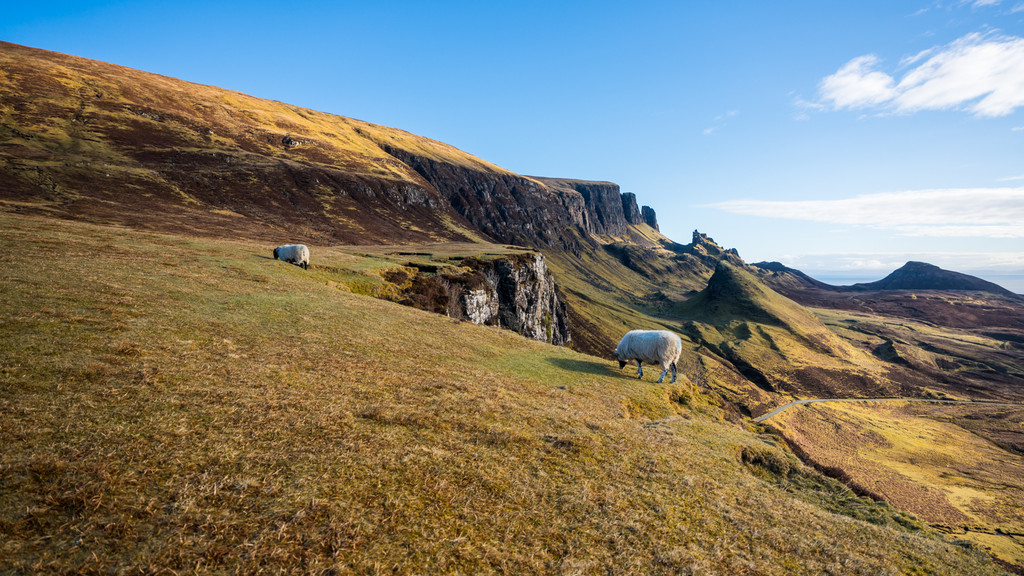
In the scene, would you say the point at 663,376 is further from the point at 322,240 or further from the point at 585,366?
the point at 322,240

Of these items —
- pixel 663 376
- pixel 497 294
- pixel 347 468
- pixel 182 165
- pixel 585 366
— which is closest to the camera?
pixel 347 468

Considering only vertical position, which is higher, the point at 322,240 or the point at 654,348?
the point at 322,240

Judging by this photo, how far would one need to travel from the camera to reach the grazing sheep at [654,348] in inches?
961

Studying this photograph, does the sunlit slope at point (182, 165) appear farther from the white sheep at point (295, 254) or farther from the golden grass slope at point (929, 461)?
the golden grass slope at point (929, 461)

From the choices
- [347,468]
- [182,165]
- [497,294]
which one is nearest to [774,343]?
[497,294]

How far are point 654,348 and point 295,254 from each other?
3574 centimetres

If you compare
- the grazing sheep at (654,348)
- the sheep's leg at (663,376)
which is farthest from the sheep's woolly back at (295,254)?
the sheep's leg at (663,376)

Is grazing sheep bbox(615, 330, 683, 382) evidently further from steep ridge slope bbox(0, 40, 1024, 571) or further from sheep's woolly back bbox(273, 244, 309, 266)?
sheep's woolly back bbox(273, 244, 309, 266)

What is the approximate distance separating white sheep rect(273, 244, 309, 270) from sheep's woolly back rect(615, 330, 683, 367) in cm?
3232

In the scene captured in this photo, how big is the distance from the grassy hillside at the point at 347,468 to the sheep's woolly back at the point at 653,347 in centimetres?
512

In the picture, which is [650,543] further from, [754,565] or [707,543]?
[754,565]

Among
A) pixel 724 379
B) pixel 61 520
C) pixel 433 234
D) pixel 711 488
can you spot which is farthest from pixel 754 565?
pixel 433 234

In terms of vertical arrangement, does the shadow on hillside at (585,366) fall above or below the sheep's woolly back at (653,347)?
below

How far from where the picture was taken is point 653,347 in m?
24.8
